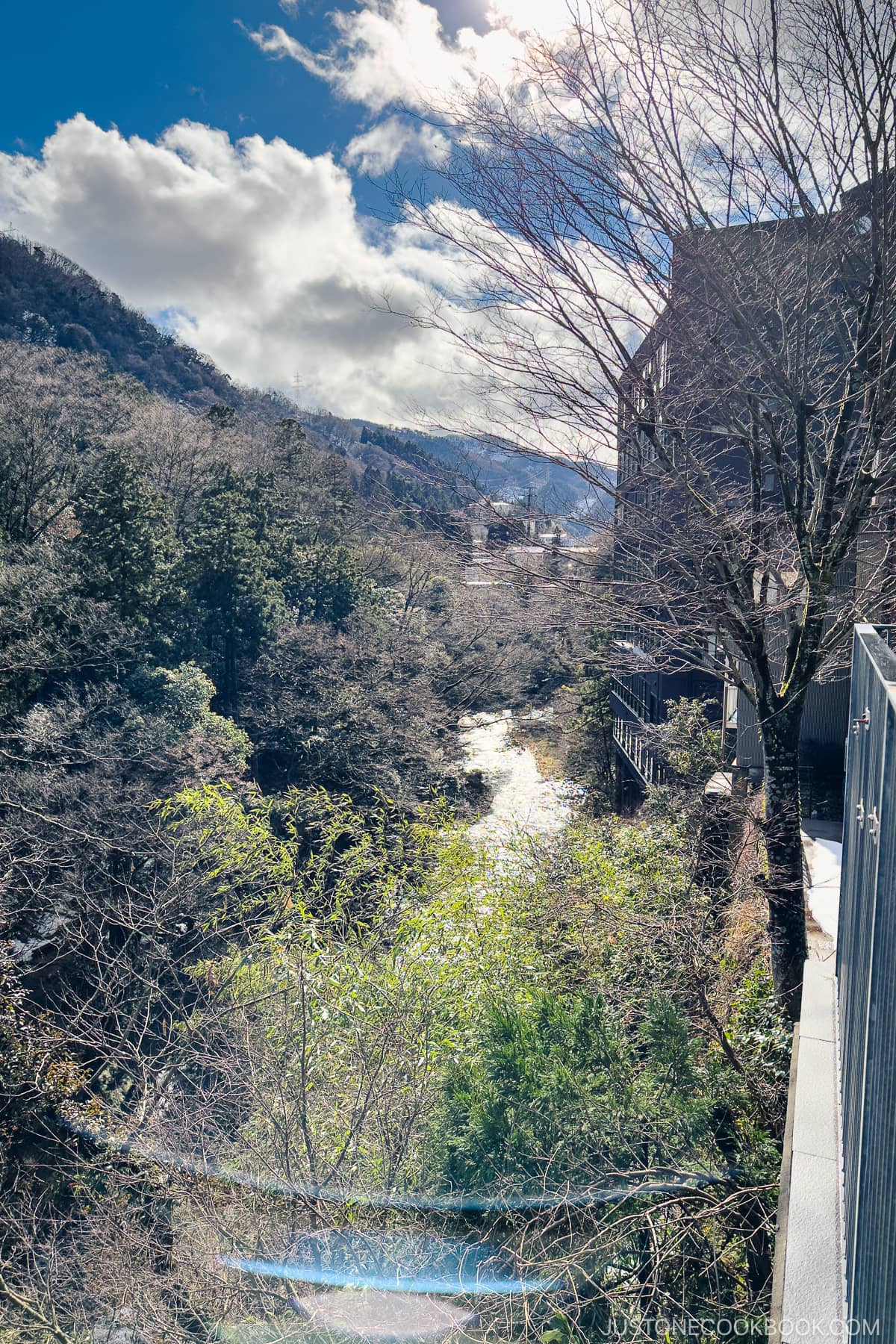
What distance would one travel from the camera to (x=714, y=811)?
6.12 m

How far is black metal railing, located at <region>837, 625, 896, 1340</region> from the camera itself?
4.91ft

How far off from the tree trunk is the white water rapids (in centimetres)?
873

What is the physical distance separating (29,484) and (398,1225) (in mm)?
19142

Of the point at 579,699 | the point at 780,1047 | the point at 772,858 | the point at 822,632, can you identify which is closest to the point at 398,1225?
the point at 780,1047

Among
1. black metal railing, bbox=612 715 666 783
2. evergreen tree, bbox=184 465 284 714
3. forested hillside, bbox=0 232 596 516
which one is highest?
forested hillside, bbox=0 232 596 516

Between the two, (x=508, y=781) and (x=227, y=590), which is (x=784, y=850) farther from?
(x=508, y=781)

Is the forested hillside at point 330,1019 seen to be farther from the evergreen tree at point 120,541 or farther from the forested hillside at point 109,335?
the forested hillside at point 109,335

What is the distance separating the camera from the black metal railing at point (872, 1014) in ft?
4.91

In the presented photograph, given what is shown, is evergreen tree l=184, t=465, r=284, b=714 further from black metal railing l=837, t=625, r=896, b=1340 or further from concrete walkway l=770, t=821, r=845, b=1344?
black metal railing l=837, t=625, r=896, b=1340

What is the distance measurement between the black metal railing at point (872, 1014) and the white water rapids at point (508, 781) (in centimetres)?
1083

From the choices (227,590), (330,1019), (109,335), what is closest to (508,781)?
(227,590)

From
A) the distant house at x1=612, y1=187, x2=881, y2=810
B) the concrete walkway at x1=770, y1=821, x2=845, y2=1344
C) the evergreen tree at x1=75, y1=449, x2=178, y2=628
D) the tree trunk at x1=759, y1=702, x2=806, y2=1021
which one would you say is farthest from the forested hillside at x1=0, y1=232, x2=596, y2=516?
the concrete walkway at x1=770, y1=821, x2=845, y2=1344

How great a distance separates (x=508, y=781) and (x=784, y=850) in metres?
15.9

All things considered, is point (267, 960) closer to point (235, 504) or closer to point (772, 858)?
point (772, 858)
